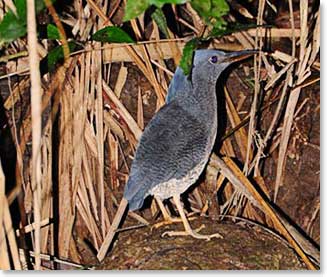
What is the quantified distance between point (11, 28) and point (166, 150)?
→ 0.31 metres

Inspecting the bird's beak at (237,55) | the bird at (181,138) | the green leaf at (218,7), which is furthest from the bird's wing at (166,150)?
the green leaf at (218,7)

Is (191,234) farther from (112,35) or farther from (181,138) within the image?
(112,35)

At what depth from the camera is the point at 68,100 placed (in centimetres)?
118

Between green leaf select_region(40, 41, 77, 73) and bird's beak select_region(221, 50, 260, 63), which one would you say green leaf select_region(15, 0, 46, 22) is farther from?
bird's beak select_region(221, 50, 260, 63)

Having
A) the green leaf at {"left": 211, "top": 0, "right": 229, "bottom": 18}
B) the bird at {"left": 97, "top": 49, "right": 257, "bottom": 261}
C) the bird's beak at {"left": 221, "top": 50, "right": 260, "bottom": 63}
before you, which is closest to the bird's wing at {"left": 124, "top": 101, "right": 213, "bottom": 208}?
the bird at {"left": 97, "top": 49, "right": 257, "bottom": 261}

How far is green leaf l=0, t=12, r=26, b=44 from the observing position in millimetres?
958

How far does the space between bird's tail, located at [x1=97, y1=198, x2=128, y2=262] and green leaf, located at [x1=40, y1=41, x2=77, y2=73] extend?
244 millimetres

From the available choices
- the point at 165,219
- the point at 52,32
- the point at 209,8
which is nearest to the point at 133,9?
the point at 209,8

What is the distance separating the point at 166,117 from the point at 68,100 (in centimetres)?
16

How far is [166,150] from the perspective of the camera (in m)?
1.13

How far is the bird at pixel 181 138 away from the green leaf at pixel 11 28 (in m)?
0.28

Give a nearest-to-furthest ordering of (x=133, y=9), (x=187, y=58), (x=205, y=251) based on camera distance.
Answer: (x=133, y=9)
(x=187, y=58)
(x=205, y=251)

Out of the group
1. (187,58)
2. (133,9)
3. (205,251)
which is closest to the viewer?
(133,9)

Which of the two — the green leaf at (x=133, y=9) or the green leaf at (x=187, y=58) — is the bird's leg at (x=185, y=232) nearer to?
the green leaf at (x=187, y=58)
